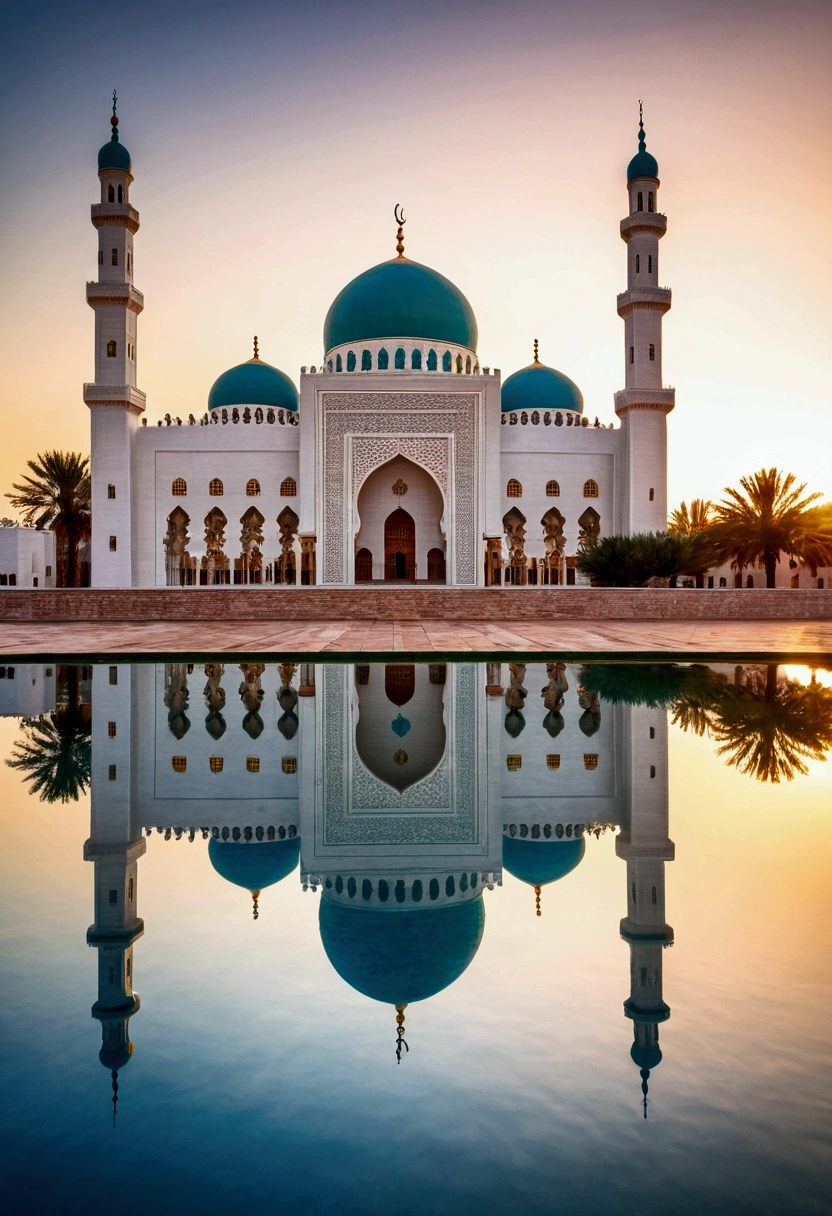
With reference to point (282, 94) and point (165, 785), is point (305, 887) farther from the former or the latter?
point (282, 94)

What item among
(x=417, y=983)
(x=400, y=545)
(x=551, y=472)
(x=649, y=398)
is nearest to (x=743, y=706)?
(x=417, y=983)

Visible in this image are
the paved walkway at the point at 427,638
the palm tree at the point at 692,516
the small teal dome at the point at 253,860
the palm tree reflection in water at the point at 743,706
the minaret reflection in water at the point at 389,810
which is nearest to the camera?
the minaret reflection in water at the point at 389,810

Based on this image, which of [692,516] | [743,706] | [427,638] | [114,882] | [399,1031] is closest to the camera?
[399,1031]

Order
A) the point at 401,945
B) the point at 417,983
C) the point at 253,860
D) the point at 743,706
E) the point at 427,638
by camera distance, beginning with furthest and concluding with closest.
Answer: the point at 427,638 < the point at 743,706 < the point at 253,860 < the point at 401,945 < the point at 417,983

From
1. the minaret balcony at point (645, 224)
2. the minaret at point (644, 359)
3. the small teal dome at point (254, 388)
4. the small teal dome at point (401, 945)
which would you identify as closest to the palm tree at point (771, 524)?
the minaret at point (644, 359)

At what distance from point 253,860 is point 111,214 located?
62.0 ft

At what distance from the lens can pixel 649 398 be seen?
18.6 m

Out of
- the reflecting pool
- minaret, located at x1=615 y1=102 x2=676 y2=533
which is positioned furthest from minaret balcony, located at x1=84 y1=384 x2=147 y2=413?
the reflecting pool

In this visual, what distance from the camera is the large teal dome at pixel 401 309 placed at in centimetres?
1942

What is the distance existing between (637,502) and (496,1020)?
18053 mm

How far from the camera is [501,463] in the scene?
19.3 metres

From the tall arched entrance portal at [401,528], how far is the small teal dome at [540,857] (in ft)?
60.9

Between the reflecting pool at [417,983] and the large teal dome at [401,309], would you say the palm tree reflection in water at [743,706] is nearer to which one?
the reflecting pool at [417,983]

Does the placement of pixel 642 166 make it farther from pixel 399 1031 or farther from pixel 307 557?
pixel 399 1031
